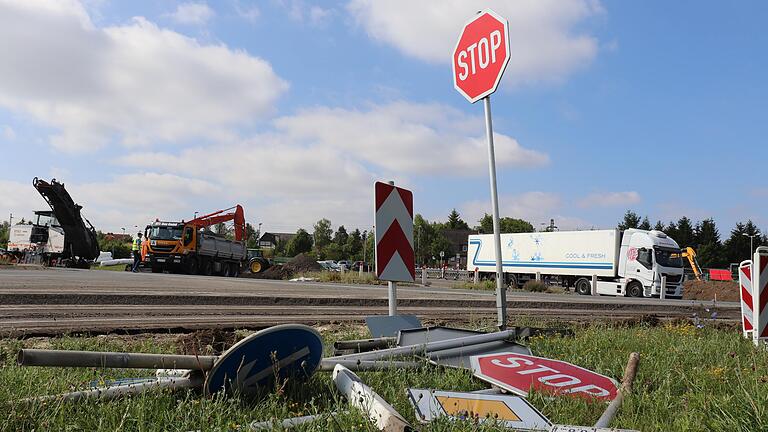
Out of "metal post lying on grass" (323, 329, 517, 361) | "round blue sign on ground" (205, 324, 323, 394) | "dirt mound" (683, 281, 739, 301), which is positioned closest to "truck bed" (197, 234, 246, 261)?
"metal post lying on grass" (323, 329, 517, 361)

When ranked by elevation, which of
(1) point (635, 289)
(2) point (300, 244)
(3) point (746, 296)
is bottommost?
(1) point (635, 289)

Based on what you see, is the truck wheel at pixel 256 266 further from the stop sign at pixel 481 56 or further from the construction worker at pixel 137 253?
the stop sign at pixel 481 56

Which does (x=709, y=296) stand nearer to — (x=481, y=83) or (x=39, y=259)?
(x=481, y=83)

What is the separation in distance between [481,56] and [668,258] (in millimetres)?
26152

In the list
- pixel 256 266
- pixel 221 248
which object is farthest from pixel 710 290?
pixel 221 248

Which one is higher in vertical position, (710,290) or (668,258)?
(668,258)

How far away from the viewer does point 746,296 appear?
21.8ft

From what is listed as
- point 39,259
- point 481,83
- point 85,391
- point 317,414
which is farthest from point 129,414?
point 39,259

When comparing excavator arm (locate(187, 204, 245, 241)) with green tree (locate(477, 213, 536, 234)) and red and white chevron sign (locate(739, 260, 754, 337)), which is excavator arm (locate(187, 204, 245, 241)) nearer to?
red and white chevron sign (locate(739, 260, 754, 337))

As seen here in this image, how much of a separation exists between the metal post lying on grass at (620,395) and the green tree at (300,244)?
313ft

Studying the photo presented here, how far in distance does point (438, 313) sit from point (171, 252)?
919 inches

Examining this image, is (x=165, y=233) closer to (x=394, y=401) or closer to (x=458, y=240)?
(x=394, y=401)

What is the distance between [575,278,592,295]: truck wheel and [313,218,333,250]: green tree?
74859 mm

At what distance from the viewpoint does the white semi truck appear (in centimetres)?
2833
